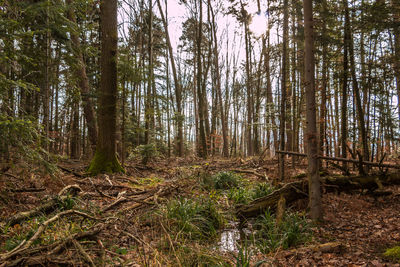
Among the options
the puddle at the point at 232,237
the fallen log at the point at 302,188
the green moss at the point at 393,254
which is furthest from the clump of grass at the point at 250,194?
the green moss at the point at 393,254

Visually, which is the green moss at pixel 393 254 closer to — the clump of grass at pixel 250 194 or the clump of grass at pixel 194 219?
the clump of grass at pixel 194 219

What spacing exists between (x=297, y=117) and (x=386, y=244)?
6725 mm

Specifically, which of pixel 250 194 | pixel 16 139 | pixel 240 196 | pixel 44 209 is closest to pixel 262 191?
pixel 250 194

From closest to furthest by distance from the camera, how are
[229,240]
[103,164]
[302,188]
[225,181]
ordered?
1. [229,240]
2. [302,188]
3. [225,181]
4. [103,164]

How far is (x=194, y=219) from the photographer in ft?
14.2

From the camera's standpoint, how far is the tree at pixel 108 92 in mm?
7996

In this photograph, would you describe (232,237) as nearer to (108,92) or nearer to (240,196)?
(240,196)

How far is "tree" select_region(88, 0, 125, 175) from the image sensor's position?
7996 millimetres

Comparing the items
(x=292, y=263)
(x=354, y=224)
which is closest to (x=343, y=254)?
(x=292, y=263)

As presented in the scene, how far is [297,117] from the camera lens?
9734 mm

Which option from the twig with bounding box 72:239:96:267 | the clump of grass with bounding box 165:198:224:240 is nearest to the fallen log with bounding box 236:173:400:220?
the clump of grass with bounding box 165:198:224:240

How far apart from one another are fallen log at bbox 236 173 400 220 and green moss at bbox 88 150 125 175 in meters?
4.75

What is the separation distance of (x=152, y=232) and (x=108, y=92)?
596 cm

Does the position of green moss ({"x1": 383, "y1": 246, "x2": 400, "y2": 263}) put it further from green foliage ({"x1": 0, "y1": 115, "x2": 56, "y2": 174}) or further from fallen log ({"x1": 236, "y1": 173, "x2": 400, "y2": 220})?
green foliage ({"x1": 0, "y1": 115, "x2": 56, "y2": 174})
